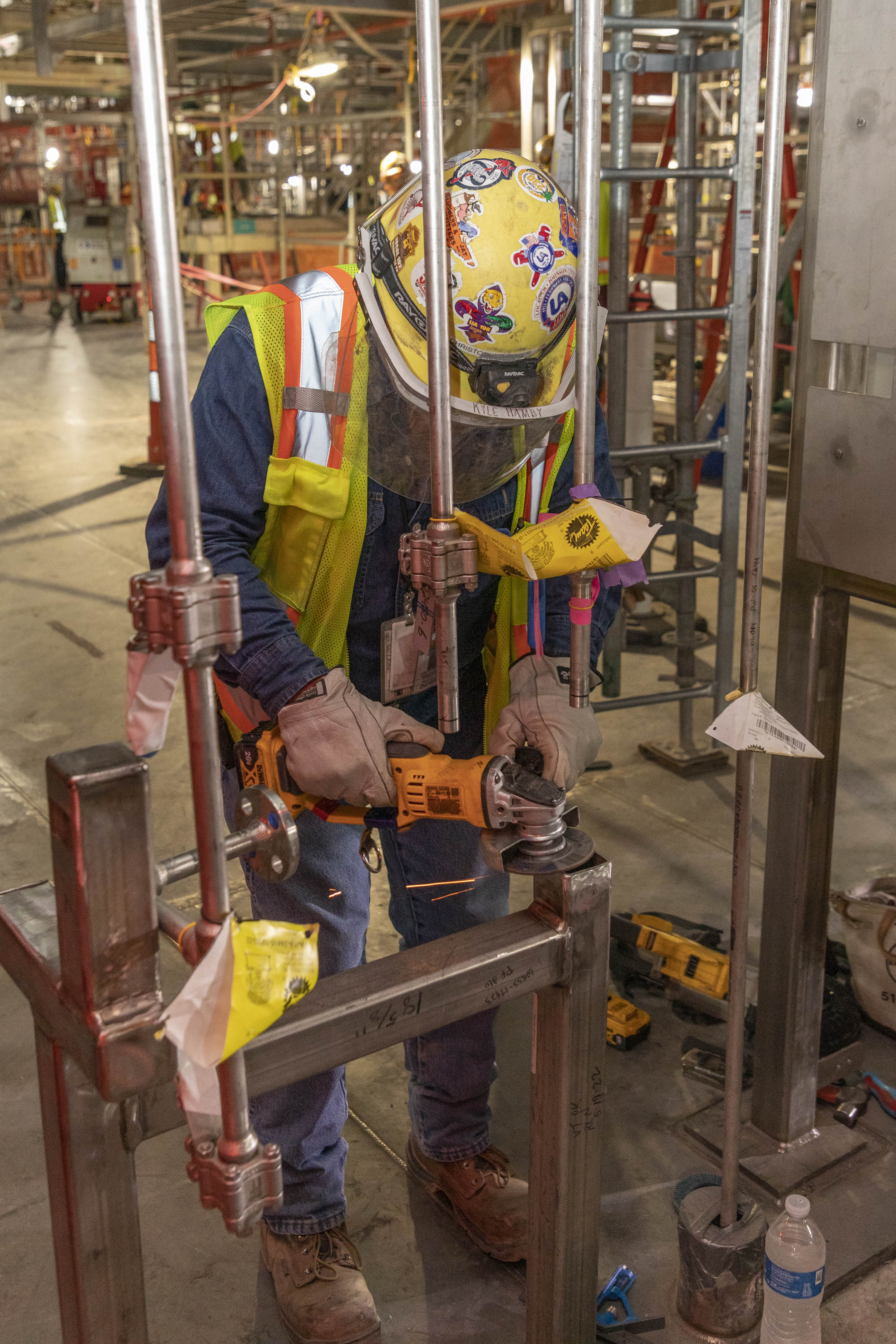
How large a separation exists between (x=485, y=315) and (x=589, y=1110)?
3.41ft

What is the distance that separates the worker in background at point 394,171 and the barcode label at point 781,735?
7558 millimetres

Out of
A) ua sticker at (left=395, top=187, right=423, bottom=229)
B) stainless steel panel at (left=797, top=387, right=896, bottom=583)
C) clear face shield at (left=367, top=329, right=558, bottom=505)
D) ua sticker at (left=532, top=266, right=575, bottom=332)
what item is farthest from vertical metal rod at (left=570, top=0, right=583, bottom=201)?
stainless steel panel at (left=797, top=387, right=896, bottom=583)

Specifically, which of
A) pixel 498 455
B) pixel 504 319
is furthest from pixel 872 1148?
pixel 504 319

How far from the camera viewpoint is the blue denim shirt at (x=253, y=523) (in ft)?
5.71

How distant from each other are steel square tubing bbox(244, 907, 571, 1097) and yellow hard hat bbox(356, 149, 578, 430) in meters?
0.70

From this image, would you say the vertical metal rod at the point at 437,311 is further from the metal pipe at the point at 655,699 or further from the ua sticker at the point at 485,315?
the metal pipe at the point at 655,699

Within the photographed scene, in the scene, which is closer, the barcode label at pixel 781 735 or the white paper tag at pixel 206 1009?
the white paper tag at pixel 206 1009

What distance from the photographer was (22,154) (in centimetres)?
2036

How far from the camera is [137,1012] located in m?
1.13

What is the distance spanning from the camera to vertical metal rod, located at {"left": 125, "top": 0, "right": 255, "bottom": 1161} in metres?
0.92

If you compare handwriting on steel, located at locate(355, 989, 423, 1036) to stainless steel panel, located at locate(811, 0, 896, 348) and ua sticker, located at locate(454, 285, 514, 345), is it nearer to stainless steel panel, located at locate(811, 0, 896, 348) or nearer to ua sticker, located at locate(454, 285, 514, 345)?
ua sticker, located at locate(454, 285, 514, 345)

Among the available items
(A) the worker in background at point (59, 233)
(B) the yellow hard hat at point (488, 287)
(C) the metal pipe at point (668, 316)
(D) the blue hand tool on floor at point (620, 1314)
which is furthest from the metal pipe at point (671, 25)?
(A) the worker in background at point (59, 233)

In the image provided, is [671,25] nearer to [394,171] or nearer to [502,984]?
[502,984]

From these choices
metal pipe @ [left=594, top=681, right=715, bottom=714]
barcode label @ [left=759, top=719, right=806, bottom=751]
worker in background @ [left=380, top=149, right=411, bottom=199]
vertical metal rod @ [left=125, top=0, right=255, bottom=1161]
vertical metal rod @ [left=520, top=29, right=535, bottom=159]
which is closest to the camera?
vertical metal rod @ [left=125, top=0, right=255, bottom=1161]
